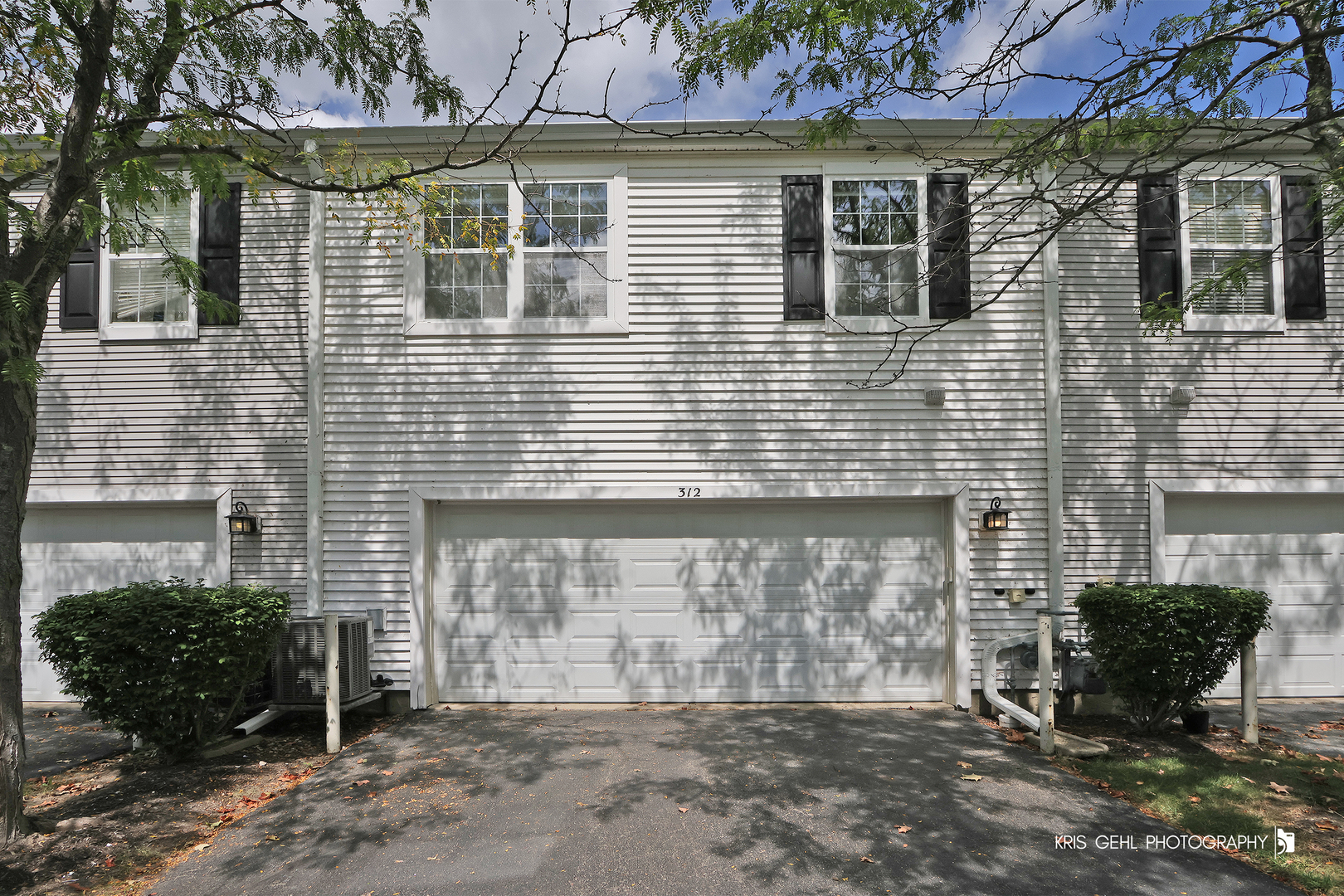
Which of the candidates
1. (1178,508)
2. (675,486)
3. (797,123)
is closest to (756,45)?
(797,123)

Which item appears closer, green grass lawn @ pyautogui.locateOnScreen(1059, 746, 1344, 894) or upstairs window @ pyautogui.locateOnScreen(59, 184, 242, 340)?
green grass lawn @ pyautogui.locateOnScreen(1059, 746, 1344, 894)

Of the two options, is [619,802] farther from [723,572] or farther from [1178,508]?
[1178,508]

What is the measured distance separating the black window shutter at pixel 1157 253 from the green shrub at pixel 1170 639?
2870mm

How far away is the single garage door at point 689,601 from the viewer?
6301mm

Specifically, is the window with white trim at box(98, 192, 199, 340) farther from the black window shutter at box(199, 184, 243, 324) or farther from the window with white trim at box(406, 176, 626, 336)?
the window with white trim at box(406, 176, 626, 336)

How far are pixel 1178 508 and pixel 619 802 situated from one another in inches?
232

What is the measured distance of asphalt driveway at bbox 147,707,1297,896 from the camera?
3451 millimetres

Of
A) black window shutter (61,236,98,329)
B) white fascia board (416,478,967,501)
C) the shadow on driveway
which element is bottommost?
the shadow on driveway

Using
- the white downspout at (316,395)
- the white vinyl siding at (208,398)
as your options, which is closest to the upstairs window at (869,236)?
the white downspout at (316,395)

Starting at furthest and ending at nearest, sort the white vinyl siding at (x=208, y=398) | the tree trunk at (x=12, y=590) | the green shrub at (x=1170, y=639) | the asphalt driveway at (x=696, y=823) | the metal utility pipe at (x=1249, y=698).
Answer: the white vinyl siding at (x=208, y=398)
the metal utility pipe at (x=1249, y=698)
the green shrub at (x=1170, y=639)
the tree trunk at (x=12, y=590)
the asphalt driveway at (x=696, y=823)

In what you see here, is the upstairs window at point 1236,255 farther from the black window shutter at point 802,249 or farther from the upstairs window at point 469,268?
the upstairs window at point 469,268

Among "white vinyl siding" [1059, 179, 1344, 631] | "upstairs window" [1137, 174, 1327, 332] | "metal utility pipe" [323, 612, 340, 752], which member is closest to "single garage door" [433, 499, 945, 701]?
"metal utility pipe" [323, 612, 340, 752]

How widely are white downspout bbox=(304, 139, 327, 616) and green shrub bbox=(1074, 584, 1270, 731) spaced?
6.87m

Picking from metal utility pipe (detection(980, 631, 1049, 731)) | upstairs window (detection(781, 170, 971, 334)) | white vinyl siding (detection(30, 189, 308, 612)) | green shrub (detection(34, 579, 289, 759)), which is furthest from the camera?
white vinyl siding (detection(30, 189, 308, 612))
